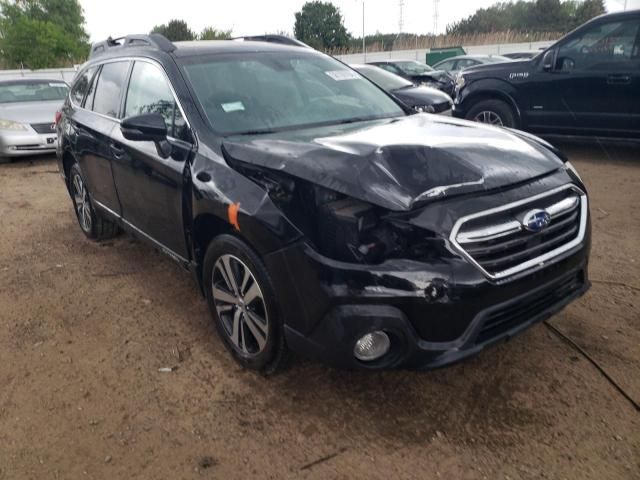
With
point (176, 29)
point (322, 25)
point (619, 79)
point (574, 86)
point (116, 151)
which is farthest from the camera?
point (322, 25)

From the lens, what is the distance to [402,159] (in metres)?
2.44

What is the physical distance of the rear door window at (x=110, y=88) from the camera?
163 inches

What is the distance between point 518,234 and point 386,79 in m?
7.06

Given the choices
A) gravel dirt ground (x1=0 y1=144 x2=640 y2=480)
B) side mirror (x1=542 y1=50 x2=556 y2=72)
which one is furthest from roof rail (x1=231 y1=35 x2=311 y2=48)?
side mirror (x1=542 y1=50 x2=556 y2=72)

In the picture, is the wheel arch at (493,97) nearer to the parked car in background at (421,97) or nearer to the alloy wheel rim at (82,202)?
the parked car in background at (421,97)

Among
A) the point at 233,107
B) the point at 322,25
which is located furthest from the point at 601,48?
the point at 322,25

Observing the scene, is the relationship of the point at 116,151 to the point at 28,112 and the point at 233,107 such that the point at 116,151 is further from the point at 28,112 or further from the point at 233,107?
the point at 28,112

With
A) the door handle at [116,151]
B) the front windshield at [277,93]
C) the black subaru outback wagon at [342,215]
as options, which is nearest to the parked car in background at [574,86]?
the front windshield at [277,93]

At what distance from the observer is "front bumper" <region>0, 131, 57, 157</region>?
9.35 meters

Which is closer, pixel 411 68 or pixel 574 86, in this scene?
pixel 574 86

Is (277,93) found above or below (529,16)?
below

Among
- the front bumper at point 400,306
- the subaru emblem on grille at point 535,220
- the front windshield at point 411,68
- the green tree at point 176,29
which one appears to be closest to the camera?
the front bumper at point 400,306

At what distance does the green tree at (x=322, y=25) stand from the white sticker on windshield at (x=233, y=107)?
59268 mm

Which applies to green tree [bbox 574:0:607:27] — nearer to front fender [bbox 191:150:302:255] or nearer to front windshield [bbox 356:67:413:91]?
front windshield [bbox 356:67:413:91]
